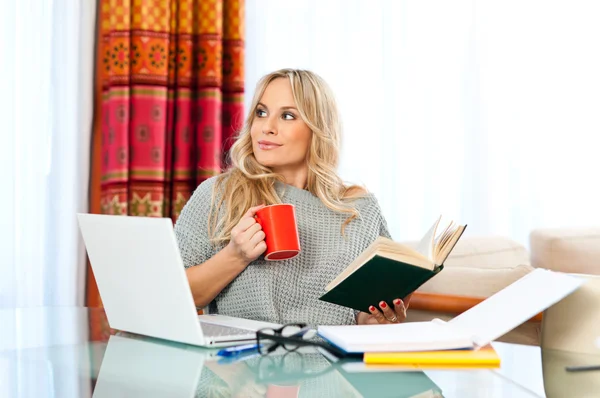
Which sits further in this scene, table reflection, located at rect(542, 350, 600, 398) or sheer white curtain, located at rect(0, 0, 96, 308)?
sheer white curtain, located at rect(0, 0, 96, 308)

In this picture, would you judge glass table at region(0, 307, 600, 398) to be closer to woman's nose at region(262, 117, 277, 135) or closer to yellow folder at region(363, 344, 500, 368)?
yellow folder at region(363, 344, 500, 368)

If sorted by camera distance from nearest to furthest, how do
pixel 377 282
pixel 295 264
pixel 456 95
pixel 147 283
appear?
pixel 147 283 < pixel 377 282 < pixel 295 264 < pixel 456 95

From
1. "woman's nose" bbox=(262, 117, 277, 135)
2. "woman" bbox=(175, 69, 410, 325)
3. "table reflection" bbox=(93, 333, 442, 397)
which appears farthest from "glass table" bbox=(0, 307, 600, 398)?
"woman's nose" bbox=(262, 117, 277, 135)

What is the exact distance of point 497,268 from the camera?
2.15m

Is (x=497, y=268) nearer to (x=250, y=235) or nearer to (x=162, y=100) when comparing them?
(x=250, y=235)

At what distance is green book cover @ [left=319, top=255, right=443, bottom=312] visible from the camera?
117 cm

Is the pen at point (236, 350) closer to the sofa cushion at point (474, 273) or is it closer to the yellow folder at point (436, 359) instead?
the yellow folder at point (436, 359)

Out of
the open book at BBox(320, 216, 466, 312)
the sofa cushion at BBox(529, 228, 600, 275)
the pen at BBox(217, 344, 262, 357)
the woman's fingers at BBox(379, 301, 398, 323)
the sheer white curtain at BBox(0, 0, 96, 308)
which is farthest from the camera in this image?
the sheer white curtain at BBox(0, 0, 96, 308)

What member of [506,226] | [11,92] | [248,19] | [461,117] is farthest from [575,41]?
[11,92]

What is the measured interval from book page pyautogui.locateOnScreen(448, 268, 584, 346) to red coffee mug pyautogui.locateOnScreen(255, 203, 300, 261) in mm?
359

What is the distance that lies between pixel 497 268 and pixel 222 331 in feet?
4.02

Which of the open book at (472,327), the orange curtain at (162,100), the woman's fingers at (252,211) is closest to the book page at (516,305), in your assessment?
the open book at (472,327)

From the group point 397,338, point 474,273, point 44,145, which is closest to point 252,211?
point 397,338

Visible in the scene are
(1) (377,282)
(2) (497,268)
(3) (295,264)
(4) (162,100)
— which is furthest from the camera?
(4) (162,100)
